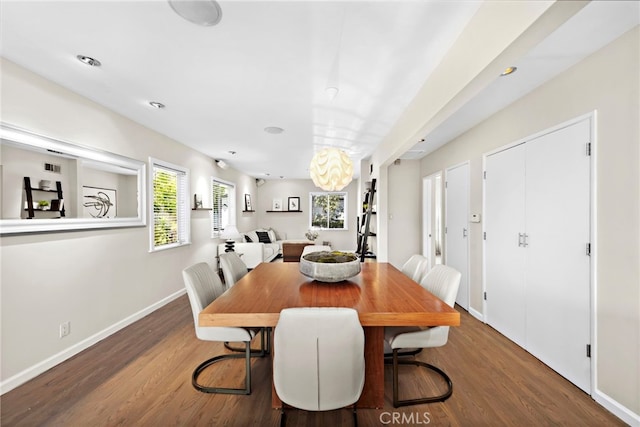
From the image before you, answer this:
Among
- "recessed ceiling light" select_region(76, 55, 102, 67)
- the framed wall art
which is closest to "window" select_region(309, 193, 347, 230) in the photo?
the framed wall art

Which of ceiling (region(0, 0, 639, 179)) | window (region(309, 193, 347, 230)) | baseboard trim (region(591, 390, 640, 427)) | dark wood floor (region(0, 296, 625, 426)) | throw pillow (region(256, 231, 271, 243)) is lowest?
dark wood floor (region(0, 296, 625, 426))

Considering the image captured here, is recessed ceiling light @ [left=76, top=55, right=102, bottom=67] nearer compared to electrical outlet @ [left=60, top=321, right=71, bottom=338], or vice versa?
recessed ceiling light @ [left=76, top=55, right=102, bottom=67]

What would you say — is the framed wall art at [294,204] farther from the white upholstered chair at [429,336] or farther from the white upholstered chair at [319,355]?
the white upholstered chair at [319,355]

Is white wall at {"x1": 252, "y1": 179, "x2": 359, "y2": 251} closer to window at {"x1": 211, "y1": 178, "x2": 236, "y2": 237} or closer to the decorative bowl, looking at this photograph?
window at {"x1": 211, "y1": 178, "x2": 236, "y2": 237}

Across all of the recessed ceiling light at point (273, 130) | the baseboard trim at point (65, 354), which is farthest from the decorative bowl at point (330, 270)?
the baseboard trim at point (65, 354)

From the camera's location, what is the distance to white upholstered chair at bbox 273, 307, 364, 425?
1.27 m

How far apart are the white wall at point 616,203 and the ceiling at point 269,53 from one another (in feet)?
0.63

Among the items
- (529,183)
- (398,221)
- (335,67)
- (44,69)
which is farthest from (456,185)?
(44,69)

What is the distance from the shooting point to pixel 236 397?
1.96 metres

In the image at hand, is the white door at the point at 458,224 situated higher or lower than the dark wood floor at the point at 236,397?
higher

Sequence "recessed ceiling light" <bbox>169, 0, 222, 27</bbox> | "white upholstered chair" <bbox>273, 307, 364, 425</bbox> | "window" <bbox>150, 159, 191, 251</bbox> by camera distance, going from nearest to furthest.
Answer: "white upholstered chair" <bbox>273, 307, 364, 425</bbox>
"recessed ceiling light" <bbox>169, 0, 222, 27</bbox>
"window" <bbox>150, 159, 191, 251</bbox>

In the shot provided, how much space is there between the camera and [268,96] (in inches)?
106

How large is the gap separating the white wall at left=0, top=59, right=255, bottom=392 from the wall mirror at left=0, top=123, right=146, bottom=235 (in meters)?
0.10

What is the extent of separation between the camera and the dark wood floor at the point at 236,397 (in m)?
1.74
